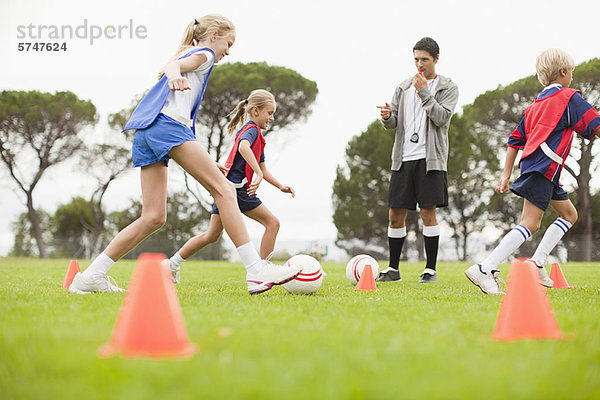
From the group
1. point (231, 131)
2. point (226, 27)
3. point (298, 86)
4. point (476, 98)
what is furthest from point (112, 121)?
point (226, 27)

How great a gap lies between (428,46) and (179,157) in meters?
3.62

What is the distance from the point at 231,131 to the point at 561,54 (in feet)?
11.2

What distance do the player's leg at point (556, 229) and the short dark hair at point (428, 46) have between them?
227cm

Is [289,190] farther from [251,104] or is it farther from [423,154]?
[423,154]

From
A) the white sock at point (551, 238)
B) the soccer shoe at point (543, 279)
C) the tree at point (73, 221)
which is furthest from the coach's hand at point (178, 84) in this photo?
the tree at point (73, 221)

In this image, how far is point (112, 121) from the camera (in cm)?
2805

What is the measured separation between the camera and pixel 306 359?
70.6 inches

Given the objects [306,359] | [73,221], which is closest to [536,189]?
[306,359]

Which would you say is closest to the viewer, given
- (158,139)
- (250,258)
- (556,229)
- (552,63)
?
(158,139)

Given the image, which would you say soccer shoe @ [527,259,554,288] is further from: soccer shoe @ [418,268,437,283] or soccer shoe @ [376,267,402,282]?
soccer shoe @ [376,267,402,282]

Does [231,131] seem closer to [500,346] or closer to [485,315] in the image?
[485,315]

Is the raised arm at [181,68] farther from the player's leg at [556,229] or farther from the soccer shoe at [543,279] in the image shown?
the soccer shoe at [543,279]

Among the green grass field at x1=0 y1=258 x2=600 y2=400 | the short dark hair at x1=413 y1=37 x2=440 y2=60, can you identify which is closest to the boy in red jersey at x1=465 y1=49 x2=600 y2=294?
the green grass field at x1=0 y1=258 x2=600 y2=400

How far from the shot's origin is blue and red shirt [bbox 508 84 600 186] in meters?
4.54
